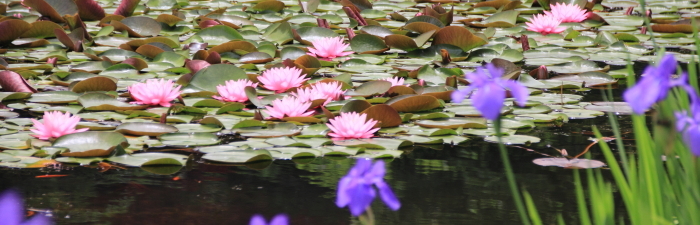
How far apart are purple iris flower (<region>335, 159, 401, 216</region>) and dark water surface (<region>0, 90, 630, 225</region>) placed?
745 mm

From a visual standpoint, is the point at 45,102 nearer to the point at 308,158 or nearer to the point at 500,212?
the point at 308,158

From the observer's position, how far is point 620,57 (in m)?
3.24

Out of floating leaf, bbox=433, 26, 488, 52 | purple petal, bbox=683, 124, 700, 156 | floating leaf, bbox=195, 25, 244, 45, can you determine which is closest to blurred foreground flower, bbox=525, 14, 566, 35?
floating leaf, bbox=433, 26, 488, 52

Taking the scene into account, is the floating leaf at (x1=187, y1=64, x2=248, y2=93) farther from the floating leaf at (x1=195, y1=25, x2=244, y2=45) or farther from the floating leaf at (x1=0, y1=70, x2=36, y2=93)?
the floating leaf at (x1=195, y1=25, x2=244, y2=45)

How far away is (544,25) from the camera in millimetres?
3699

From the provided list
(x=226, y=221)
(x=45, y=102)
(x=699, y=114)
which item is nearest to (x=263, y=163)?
(x=226, y=221)

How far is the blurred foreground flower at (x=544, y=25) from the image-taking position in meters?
3.70

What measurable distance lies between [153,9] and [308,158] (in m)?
3.08

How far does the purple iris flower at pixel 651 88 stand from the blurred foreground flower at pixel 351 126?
49.7 inches

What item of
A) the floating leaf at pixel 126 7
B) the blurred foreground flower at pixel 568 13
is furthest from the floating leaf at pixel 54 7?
the blurred foreground flower at pixel 568 13

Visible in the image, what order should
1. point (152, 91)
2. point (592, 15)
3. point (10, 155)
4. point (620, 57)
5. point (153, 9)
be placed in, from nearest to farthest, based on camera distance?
point (10, 155) < point (152, 91) < point (620, 57) < point (592, 15) < point (153, 9)

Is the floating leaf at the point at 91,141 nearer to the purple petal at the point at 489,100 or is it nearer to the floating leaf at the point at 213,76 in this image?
the floating leaf at the point at 213,76

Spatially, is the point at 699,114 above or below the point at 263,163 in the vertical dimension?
above

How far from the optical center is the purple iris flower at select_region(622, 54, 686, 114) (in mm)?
656
